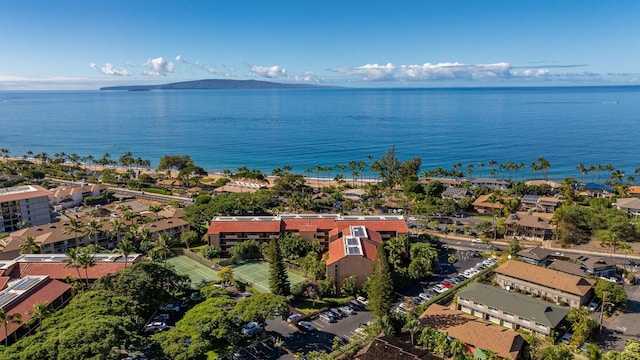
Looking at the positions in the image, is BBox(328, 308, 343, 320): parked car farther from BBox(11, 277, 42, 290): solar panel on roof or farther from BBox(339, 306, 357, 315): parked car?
BBox(11, 277, 42, 290): solar panel on roof

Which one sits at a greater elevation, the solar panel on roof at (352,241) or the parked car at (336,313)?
the solar panel on roof at (352,241)

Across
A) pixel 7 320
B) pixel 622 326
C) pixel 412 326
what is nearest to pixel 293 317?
pixel 412 326

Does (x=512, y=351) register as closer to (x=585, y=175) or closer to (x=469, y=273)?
(x=469, y=273)

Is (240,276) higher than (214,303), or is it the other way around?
(214,303)

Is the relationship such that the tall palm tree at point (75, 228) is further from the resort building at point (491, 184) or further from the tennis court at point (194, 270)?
the resort building at point (491, 184)

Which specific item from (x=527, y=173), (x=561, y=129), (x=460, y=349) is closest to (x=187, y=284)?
(x=460, y=349)

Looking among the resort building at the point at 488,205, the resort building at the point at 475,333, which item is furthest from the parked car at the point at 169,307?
the resort building at the point at 488,205

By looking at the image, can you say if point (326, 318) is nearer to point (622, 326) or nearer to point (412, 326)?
point (412, 326)
